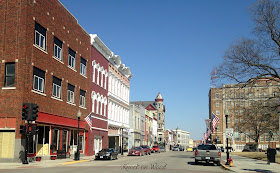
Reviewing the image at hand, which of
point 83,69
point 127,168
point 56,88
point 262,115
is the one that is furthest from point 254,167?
point 83,69

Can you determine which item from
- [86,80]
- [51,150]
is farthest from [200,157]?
[86,80]

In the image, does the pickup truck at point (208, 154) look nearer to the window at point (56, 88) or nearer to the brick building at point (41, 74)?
the brick building at point (41, 74)

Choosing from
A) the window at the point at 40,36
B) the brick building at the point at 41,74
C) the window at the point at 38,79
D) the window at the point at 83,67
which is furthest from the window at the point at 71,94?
the window at the point at 40,36

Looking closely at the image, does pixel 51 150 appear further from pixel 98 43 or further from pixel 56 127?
pixel 98 43

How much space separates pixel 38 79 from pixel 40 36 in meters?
3.86

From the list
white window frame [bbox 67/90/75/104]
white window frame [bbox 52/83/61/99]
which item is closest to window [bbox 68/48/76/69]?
white window frame [bbox 67/90/75/104]

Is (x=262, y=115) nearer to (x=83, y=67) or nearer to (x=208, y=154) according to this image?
(x=208, y=154)

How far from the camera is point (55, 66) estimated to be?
31594mm

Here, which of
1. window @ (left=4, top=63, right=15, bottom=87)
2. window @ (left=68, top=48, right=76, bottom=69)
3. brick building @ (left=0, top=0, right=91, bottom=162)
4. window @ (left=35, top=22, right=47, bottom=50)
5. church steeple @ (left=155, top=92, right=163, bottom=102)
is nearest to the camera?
brick building @ (left=0, top=0, right=91, bottom=162)

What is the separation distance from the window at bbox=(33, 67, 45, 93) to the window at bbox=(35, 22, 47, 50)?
7.62ft

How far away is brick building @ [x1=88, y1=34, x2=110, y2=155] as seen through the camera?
1667 inches

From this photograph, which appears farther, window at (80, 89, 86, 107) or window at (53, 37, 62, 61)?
window at (80, 89, 86, 107)

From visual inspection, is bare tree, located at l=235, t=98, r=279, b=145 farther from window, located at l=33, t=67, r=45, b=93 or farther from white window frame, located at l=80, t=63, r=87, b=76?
window, located at l=33, t=67, r=45, b=93

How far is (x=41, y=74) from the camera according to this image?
2880cm
